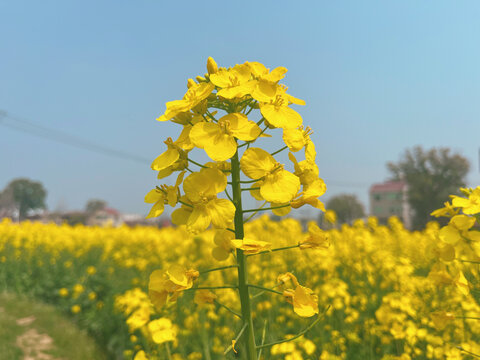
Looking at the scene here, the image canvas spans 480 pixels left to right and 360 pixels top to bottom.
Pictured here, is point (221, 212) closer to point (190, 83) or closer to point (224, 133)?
point (224, 133)

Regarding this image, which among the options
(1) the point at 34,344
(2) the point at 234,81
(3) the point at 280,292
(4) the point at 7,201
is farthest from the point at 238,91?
(4) the point at 7,201

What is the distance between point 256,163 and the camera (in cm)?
133

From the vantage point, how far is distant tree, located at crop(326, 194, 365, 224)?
50.9 meters

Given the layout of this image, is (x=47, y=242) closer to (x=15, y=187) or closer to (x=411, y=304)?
(x=411, y=304)

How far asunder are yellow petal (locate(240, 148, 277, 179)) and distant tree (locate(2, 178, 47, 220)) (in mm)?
81777

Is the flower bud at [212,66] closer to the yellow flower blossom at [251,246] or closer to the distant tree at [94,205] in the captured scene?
the yellow flower blossom at [251,246]

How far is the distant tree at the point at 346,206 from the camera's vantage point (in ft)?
167

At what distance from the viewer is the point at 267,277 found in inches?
218

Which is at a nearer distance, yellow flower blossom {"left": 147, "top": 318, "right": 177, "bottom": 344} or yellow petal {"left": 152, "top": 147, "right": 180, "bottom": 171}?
yellow petal {"left": 152, "top": 147, "right": 180, "bottom": 171}

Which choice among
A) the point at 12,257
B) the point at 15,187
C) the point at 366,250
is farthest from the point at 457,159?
the point at 15,187

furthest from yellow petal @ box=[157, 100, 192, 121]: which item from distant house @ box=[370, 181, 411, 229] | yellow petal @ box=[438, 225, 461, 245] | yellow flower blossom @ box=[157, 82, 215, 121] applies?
distant house @ box=[370, 181, 411, 229]

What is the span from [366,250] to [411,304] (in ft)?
5.90

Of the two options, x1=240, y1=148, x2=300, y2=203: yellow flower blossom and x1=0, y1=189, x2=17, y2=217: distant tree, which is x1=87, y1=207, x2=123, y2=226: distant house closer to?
x1=0, y1=189, x2=17, y2=217: distant tree

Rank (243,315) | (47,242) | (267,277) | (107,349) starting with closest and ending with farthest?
(243,315)
(107,349)
(267,277)
(47,242)
